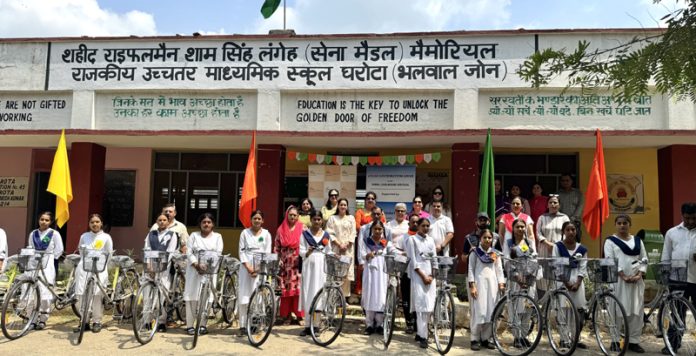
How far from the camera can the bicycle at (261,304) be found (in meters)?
5.95

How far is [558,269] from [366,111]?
4.53 meters

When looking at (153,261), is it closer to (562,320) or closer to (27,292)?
(27,292)

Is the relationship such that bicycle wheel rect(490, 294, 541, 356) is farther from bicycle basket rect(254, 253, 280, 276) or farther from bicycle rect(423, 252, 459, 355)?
bicycle basket rect(254, 253, 280, 276)

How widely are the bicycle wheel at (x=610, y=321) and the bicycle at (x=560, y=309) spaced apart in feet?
1.19

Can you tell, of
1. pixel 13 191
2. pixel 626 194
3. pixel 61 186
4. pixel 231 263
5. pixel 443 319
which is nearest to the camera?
pixel 443 319

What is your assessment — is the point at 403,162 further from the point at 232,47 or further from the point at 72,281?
the point at 72,281

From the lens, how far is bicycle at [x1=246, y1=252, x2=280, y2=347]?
5.95 m

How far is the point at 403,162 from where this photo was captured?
369 inches

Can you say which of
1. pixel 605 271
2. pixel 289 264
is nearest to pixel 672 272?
pixel 605 271

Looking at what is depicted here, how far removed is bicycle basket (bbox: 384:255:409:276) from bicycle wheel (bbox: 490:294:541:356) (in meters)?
1.06

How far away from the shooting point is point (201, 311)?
19.7 ft

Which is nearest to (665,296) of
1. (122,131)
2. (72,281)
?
(72,281)

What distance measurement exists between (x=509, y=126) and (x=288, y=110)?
3.69 m

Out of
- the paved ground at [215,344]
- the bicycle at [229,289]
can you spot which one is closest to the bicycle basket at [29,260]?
the paved ground at [215,344]
